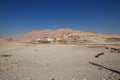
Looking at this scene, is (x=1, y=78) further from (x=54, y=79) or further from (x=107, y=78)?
(x=107, y=78)

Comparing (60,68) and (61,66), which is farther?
(61,66)

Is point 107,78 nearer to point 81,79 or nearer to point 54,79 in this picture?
point 81,79

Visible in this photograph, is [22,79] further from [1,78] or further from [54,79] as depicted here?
[54,79]

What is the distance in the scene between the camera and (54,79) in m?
8.02

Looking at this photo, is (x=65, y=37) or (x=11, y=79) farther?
(x=65, y=37)

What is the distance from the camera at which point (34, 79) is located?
7.97 meters

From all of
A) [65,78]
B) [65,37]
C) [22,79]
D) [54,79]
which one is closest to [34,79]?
[22,79]

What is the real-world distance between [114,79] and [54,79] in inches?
143

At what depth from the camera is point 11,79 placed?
→ 25.7ft

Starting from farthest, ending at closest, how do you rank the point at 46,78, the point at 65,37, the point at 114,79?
1. the point at 65,37
2. the point at 46,78
3. the point at 114,79

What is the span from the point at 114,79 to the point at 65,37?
83.6 m

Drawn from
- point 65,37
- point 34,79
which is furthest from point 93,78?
point 65,37

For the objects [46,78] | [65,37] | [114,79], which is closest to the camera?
[114,79]

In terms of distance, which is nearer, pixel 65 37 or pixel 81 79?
pixel 81 79
